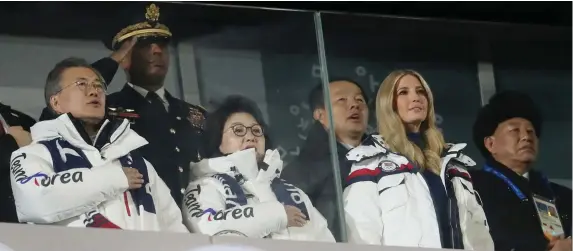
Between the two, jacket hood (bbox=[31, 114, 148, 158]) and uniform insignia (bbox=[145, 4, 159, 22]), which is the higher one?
uniform insignia (bbox=[145, 4, 159, 22])

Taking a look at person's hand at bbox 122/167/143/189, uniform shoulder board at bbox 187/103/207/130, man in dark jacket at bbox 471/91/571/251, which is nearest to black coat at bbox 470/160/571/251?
man in dark jacket at bbox 471/91/571/251

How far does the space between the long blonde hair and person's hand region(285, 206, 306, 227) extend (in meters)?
0.23

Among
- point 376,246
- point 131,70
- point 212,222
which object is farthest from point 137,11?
point 376,246

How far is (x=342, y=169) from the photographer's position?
5.92 feet

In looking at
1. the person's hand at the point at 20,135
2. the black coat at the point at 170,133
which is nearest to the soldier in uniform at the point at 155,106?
the black coat at the point at 170,133

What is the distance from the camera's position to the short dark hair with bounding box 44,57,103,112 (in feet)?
5.68

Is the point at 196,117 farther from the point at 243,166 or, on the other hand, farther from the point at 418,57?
the point at 418,57

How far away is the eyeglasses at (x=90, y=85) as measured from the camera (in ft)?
5.72

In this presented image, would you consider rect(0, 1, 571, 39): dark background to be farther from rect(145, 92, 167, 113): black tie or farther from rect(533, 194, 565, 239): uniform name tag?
rect(533, 194, 565, 239): uniform name tag

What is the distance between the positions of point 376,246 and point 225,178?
26cm

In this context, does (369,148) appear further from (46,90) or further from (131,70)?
(46,90)

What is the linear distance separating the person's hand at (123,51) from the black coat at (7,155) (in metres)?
0.18

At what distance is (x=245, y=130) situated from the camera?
1.80 meters

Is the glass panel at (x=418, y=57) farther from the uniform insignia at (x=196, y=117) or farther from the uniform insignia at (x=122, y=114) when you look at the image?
the uniform insignia at (x=122, y=114)
